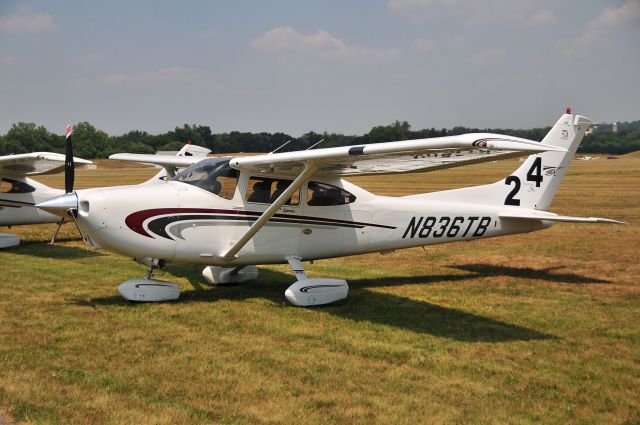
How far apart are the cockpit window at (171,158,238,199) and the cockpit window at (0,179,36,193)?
788 cm

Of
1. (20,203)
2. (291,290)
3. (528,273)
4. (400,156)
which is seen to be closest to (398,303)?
(291,290)

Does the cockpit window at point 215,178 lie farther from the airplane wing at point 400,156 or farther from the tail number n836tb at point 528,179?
the tail number n836tb at point 528,179

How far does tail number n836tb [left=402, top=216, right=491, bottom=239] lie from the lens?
1052 centimetres

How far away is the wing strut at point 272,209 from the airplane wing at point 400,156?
151mm

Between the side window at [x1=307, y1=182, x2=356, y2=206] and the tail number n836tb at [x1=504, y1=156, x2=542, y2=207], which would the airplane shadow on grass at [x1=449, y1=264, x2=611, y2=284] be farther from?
the side window at [x1=307, y1=182, x2=356, y2=206]

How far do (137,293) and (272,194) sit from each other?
241cm

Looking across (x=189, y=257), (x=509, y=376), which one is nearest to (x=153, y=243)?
(x=189, y=257)

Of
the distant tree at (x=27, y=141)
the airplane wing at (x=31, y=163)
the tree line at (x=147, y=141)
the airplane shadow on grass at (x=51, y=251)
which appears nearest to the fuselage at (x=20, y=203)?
the airplane wing at (x=31, y=163)

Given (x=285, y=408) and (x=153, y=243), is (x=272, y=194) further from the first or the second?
(x=285, y=408)

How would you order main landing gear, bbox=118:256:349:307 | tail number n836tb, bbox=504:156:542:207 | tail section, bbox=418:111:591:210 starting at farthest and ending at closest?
tail number n836tb, bbox=504:156:542:207, tail section, bbox=418:111:591:210, main landing gear, bbox=118:256:349:307

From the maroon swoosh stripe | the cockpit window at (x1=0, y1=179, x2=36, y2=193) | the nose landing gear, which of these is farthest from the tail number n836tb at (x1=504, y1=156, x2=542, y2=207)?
the cockpit window at (x1=0, y1=179, x2=36, y2=193)

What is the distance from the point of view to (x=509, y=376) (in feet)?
19.8

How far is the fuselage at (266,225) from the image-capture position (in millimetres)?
8580

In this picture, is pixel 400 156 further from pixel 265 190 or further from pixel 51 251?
pixel 51 251
